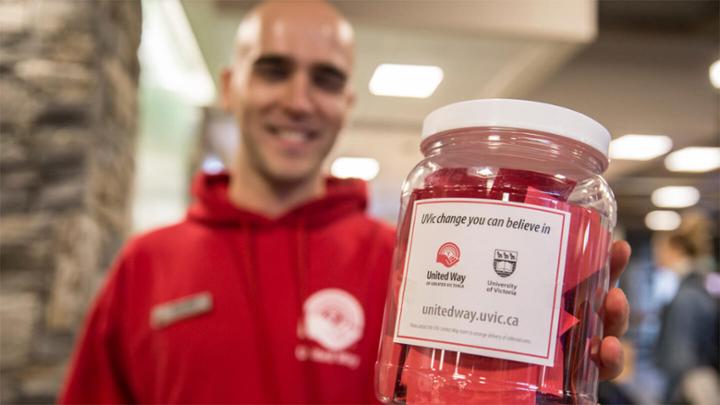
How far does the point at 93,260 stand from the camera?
1420 mm

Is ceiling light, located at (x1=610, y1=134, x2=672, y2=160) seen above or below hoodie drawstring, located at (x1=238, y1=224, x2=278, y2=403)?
above

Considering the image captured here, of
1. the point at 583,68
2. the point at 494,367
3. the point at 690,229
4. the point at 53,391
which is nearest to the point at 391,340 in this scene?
the point at 494,367

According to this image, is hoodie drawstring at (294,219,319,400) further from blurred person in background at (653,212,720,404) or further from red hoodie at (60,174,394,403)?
blurred person in background at (653,212,720,404)

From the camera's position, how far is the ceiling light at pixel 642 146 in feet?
13.4

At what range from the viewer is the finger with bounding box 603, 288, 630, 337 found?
0.53 meters

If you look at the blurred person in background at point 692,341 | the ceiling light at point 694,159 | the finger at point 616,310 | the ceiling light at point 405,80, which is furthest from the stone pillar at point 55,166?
the ceiling light at point 694,159

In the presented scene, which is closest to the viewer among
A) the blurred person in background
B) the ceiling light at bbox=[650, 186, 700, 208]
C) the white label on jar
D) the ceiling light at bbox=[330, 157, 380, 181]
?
the white label on jar

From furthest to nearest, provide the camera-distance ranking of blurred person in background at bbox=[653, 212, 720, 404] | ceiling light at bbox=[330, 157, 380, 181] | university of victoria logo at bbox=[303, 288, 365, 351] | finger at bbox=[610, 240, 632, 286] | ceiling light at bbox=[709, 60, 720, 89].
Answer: ceiling light at bbox=[330, 157, 380, 181] < ceiling light at bbox=[709, 60, 720, 89] < blurred person in background at bbox=[653, 212, 720, 404] < university of victoria logo at bbox=[303, 288, 365, 351] < finger at bbox=[610, 240, 632, 286]

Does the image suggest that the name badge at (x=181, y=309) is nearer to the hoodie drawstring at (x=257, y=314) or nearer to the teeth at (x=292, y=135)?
the hoodie drawstring at (x=257, y=314)

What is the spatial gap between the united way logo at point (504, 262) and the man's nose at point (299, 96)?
71 centimetres

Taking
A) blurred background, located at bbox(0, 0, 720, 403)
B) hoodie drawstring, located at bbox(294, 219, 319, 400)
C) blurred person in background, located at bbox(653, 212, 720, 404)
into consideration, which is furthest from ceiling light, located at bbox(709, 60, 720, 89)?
hoodie drawstring, located at bbox(294, 219, 319, 400)

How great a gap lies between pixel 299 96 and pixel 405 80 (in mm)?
1868

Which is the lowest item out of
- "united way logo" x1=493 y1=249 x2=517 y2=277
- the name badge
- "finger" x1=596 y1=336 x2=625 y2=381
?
the name badge

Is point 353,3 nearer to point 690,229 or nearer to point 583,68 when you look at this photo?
point 583,68
